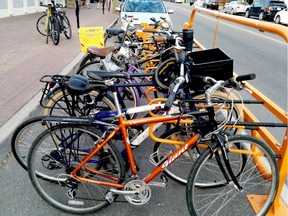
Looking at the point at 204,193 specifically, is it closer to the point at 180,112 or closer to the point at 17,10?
the point at 180,112

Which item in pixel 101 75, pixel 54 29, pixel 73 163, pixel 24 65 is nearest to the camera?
pixel 101 75

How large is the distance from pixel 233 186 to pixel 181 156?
658mm

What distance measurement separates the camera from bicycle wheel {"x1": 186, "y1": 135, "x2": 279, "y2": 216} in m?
2.26

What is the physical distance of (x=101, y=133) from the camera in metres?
2.39

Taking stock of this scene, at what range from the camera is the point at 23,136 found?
2.86 meters

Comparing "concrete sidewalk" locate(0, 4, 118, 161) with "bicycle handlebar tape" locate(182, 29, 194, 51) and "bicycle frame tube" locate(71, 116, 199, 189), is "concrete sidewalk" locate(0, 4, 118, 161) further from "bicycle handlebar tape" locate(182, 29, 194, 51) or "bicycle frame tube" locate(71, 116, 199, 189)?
"bicycle handlebar tape" locate(182, 29, 194, 51)

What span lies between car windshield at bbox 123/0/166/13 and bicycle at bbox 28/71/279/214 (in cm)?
725

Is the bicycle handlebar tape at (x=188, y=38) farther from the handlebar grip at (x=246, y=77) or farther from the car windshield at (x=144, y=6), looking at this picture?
the car windshield at (x=144, y=6)

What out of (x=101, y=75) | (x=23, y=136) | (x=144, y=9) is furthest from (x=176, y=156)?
(x=144, y=9)

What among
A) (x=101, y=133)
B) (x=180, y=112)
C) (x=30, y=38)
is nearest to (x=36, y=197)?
(x=101, y=133)

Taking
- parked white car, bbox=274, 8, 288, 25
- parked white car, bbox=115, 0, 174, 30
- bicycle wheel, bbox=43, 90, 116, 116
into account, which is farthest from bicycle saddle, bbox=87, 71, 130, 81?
parked white car, bbox=274, 8, 288, 25

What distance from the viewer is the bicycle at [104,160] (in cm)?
227

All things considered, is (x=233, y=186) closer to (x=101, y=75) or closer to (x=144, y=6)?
(x=101, y=75)

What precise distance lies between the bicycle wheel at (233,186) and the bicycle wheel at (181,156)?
8 cm
